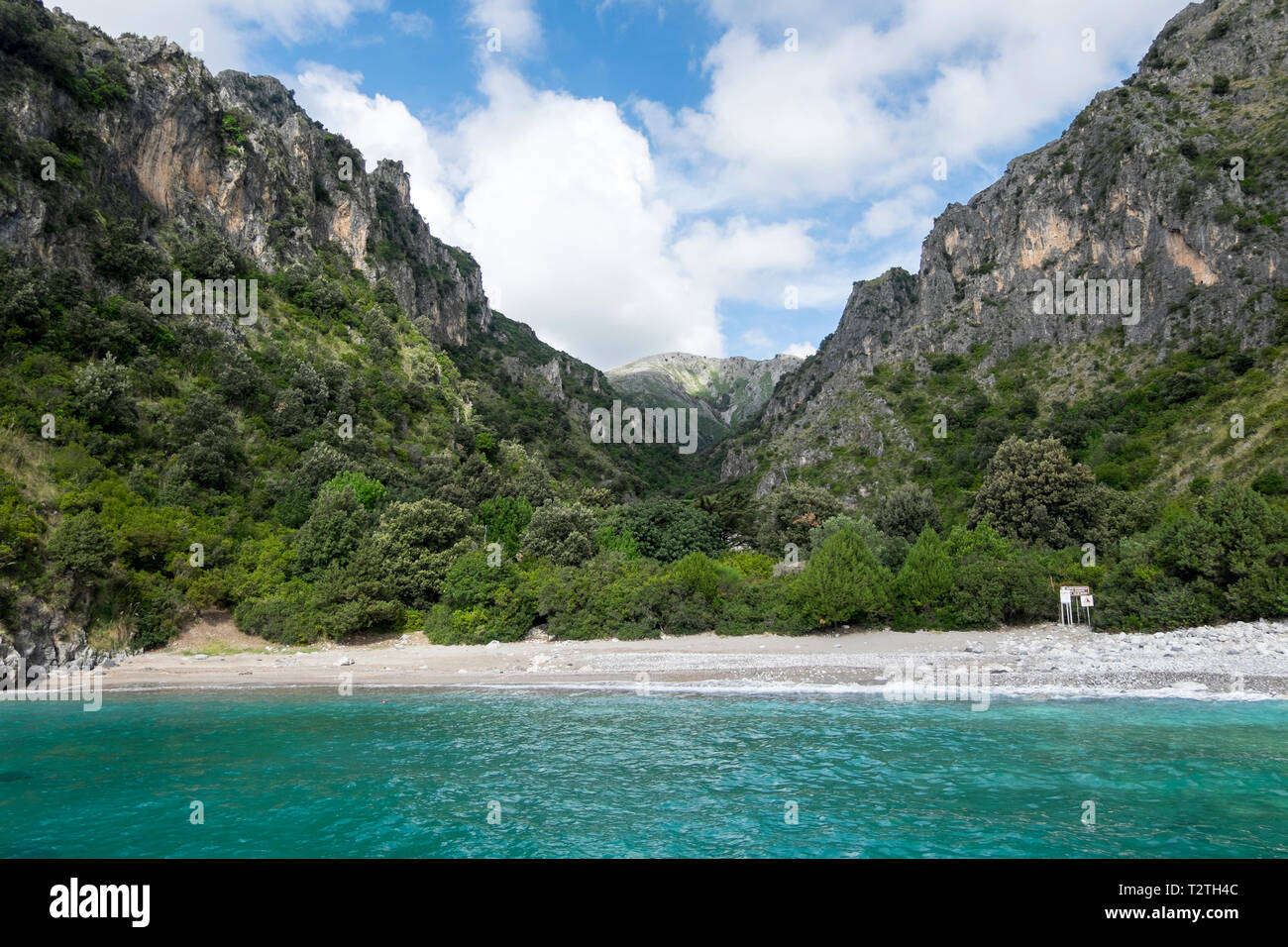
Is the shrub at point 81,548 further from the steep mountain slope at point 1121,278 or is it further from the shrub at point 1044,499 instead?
the steep mountain slope at point 1121,278

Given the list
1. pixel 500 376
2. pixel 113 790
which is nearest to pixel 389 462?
pixel 113 790

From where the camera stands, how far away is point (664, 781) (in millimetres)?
14898

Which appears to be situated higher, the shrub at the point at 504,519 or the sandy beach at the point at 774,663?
the shrub at the point at 504,519

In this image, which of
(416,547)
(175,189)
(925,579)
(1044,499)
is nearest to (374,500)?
(416,547)

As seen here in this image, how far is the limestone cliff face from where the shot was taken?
4878 cm

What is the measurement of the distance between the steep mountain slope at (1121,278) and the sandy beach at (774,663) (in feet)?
104

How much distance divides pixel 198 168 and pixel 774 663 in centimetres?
7097

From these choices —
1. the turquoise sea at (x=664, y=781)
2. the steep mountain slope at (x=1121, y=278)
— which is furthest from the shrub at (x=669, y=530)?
the steep mountain slope at (x=1121, y=278)

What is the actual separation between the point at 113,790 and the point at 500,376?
360ft

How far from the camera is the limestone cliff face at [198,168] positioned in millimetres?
48781

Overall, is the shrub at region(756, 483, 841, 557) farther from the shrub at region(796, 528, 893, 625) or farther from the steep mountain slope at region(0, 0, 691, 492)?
the steep mountain slope at region(0, 0, 691, 492)

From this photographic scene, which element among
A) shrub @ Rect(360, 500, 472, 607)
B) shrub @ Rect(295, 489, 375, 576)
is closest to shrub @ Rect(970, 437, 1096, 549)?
shrub @ Rect(360, 500, 472, 607)

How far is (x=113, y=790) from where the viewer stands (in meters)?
15.1
